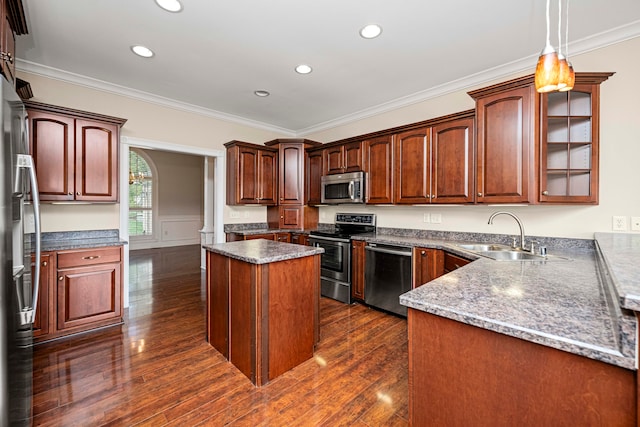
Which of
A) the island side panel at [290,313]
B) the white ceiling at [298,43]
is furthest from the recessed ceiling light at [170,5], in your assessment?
the island side panel at [290,313]

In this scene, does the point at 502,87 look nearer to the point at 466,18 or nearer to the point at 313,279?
the point at 466,18

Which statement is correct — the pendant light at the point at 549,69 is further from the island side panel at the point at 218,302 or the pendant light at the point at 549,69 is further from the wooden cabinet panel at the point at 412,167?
the island side panel at the point at 218,302

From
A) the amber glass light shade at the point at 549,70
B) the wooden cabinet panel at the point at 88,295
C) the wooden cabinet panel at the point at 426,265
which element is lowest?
the wooden cabinet panel at the point at 88,295

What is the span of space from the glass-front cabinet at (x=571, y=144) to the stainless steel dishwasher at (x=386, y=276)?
4.58 feet

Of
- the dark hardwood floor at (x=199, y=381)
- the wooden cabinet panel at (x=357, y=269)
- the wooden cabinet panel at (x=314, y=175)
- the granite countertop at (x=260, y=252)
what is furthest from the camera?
the wooden cabinet panel at (x=314, y=175)

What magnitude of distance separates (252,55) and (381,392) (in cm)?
308

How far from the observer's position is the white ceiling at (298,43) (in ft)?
7.01

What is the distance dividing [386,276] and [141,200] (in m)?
7.26

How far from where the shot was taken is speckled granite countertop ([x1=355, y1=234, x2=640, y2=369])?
0.74 m

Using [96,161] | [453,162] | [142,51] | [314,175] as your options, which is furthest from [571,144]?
[96,161]

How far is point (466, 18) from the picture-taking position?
223 cm

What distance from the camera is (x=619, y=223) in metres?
2.35

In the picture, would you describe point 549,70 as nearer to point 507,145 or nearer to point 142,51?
point 507,145

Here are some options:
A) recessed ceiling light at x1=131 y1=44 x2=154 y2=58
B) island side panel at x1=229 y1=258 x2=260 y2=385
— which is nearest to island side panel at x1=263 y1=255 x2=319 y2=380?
island side panel at x1=229 y1=258 x2=260 y2=385
